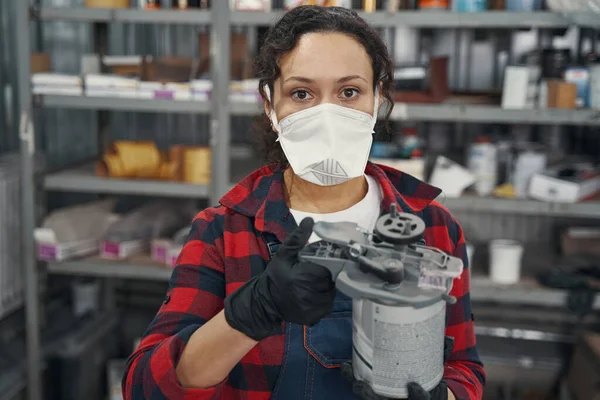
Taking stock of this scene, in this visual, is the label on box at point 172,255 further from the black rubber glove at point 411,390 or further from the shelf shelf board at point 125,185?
the black rubber glove at point 411,390

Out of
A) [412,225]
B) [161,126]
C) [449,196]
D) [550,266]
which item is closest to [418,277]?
[412,225]

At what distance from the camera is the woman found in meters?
1.00

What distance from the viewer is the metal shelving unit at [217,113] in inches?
94.0

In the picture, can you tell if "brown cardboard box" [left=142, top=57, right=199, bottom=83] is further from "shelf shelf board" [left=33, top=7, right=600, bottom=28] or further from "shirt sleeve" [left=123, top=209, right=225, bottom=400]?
"shirt sleeve" [left=123, top=209, right=225, bottom=400]

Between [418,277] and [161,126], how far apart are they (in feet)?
8.84

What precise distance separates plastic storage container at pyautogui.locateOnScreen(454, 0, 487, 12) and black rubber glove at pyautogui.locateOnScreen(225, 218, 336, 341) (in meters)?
1.75

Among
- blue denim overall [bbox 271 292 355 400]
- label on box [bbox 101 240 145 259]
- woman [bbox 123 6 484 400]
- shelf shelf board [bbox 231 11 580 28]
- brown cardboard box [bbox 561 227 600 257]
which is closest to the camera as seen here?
woman [bbox 123 6 484 400]

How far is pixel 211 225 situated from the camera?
122cm

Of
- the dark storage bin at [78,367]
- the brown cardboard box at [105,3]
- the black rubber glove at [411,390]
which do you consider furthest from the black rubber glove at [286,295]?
the dark storage bin at [78,367]

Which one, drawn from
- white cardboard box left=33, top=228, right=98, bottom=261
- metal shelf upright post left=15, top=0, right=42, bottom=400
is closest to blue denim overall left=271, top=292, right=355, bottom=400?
white cardboard box left=33, top=228, right=98, bottom=261

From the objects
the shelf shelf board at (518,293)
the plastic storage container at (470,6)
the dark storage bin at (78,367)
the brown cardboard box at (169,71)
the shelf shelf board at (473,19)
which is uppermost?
the plastic storage container at (470,6)

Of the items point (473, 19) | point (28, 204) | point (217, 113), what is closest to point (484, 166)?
point (473, 19)

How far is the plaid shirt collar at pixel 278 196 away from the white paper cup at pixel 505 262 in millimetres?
1348

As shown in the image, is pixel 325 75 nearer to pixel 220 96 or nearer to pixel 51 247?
pixel 220 96
